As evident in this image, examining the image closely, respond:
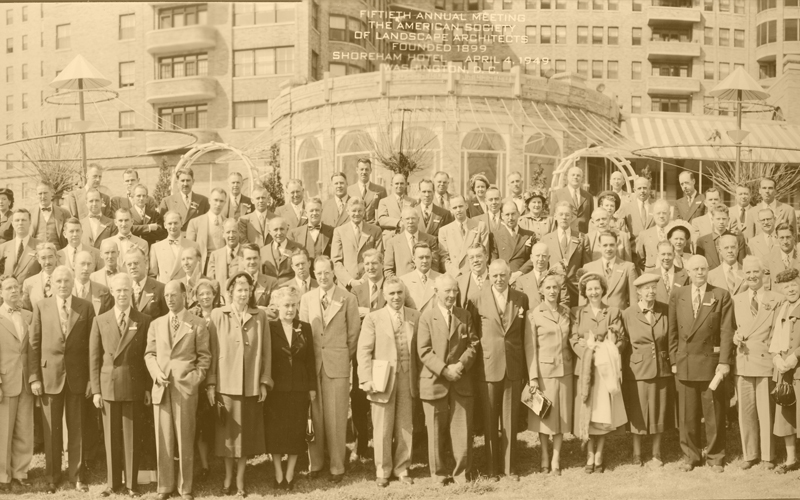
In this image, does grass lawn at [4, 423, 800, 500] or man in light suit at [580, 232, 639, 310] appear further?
man in light suit at [580, 232, 639, 310]

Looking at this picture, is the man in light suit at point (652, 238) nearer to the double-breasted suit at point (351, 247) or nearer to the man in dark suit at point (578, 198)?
the man in dark suit at point (578, 198)

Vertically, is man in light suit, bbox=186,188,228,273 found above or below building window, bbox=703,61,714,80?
below

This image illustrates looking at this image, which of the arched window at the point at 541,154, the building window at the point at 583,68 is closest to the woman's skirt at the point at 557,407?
the building window at the point at 583,68

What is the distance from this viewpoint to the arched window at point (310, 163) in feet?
64.6

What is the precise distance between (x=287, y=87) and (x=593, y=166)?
297 inches

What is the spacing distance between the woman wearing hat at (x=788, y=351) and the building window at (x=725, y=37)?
568cm

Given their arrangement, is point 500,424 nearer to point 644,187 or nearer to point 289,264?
point 289,264

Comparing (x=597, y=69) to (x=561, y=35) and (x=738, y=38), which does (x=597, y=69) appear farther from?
(x=738, y=38)

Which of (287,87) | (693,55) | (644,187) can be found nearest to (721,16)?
(693,55)

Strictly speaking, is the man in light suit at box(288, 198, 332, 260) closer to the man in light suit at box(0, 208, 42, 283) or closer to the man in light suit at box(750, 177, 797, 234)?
the man in light suit at box(0, 208, 42, 283)

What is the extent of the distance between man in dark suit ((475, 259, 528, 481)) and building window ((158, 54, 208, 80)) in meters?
15.0

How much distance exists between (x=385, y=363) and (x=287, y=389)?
2.38 feet

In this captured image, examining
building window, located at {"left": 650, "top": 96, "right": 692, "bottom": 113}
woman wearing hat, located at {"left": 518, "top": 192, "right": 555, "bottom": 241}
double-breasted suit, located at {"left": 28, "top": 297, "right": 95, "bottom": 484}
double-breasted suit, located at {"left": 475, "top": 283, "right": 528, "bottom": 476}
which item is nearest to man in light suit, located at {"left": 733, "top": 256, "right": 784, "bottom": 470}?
double-breasted suit, located at {"left": 475, "top": 283, "right": 528, "bottom": 476}

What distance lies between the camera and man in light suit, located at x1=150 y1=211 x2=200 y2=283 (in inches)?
274
